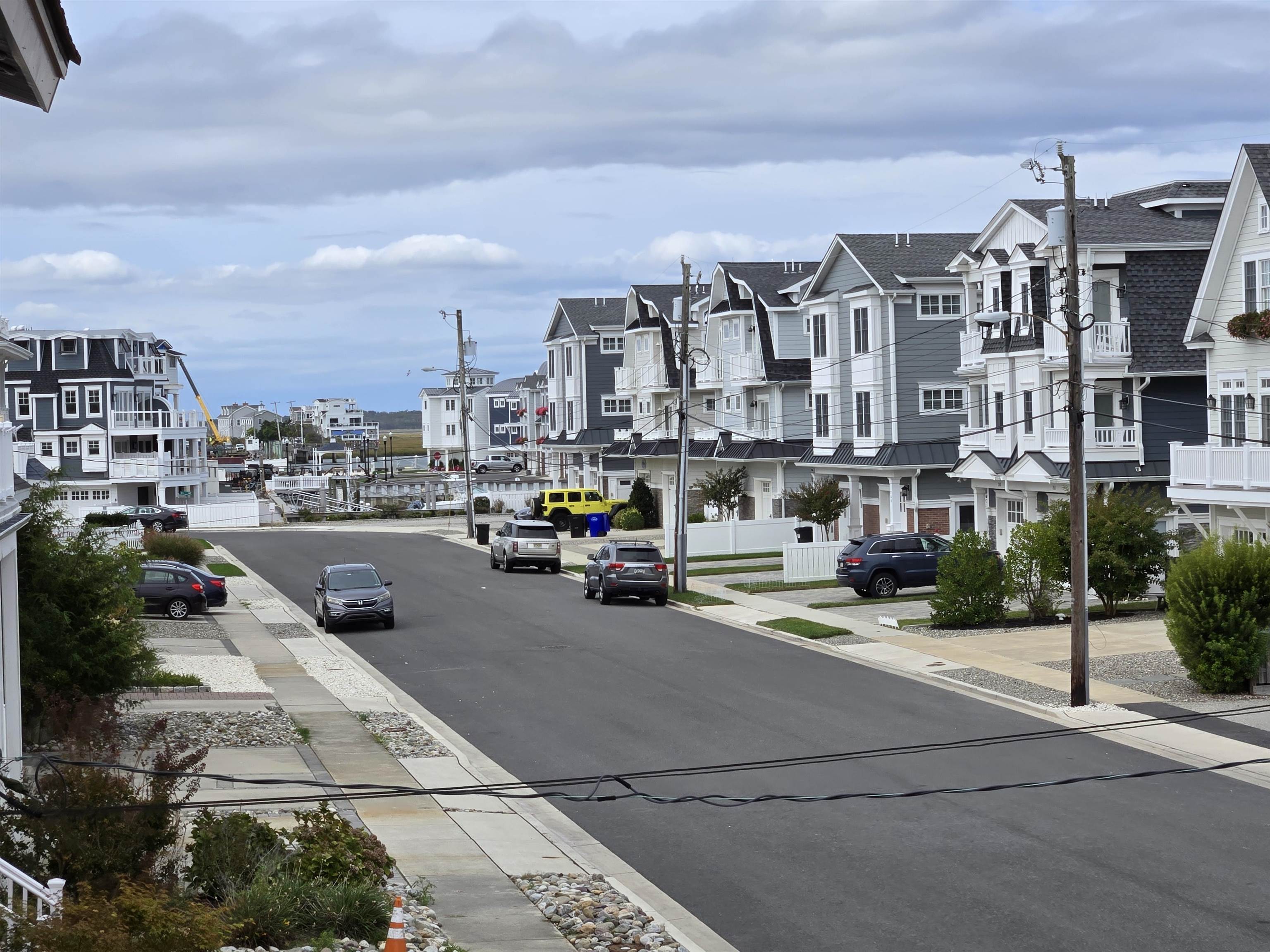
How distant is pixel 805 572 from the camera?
1714 inches

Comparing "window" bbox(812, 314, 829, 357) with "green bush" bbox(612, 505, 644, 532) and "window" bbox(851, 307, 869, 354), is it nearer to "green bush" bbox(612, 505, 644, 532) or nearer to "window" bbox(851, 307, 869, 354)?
"window" bbox(851, 307, 869, 354)

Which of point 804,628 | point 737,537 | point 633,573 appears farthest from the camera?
point 737,537

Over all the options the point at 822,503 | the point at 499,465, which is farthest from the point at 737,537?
the point at 499,465

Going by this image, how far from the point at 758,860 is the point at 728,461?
46872 mm

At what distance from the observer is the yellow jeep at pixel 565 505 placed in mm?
64875

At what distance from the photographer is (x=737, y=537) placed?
5312 cm

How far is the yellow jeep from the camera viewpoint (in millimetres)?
64875

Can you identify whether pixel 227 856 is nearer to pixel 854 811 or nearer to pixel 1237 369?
pixel 854 811

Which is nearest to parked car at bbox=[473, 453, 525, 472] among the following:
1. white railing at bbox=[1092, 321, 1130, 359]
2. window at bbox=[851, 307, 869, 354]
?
window at bbox=[851, 307, 869, 354]

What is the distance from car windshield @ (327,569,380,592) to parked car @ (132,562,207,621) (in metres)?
4.02

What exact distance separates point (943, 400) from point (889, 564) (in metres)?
12.5

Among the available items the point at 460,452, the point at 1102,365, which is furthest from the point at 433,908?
the point at 460,452

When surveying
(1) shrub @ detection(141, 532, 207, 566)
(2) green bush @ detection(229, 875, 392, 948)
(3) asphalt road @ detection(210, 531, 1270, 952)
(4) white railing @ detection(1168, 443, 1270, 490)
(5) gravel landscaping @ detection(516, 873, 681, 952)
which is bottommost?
(3) asphalt road @ detection(210, 531, 1270, 952)

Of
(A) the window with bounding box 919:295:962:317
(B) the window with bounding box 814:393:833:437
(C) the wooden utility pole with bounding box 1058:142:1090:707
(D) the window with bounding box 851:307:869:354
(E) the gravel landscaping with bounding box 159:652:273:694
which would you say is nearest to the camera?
(C) the wooden utility pole with bounding box 1058:142:1090:707
